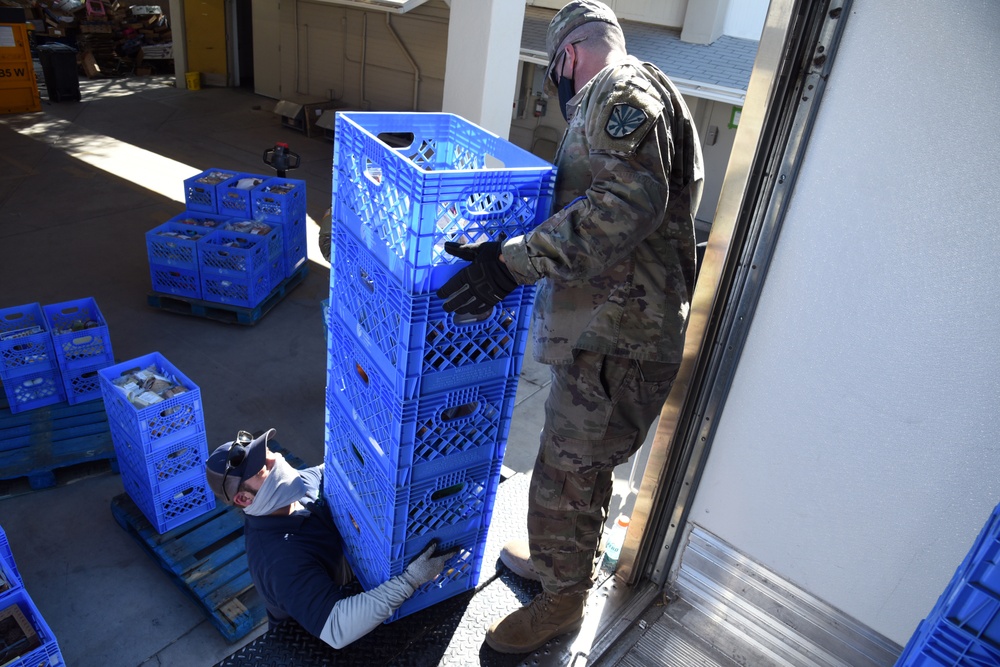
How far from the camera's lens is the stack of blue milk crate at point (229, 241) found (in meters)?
6.46

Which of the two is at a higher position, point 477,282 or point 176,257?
point 477,282

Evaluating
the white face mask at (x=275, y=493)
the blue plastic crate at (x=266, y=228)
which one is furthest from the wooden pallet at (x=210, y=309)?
the white face mask at (x=275, y=493)

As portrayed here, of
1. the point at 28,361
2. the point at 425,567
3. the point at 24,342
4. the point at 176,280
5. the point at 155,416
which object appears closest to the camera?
the point at 425,567

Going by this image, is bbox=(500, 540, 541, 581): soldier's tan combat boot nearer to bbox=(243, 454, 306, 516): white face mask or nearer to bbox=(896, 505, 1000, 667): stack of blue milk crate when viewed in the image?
bbox=(243, 454, 306, 516): white face mask

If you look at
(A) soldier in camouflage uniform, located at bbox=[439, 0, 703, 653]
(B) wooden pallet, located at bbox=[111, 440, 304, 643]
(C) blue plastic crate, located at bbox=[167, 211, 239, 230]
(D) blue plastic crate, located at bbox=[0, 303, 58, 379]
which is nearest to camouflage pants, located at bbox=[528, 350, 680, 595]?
(A) soldier in camouflage uniform, located at bbox=[439, 0, 703, 653]

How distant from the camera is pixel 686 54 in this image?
1052cm

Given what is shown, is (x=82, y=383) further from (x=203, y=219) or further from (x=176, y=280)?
(x=203, y=219)

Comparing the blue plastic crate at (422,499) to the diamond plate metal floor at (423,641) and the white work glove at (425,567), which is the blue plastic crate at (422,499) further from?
the diamond plate metal floor at (423,641)

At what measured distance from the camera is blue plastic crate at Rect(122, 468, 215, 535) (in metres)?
4.17

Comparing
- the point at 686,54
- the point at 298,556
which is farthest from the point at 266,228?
the point at 686,54

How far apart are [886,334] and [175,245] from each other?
6167 mm

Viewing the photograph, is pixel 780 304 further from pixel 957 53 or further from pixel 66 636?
pixel 66 636

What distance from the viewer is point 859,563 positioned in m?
2.34

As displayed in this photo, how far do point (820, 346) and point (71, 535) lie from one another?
448cm
